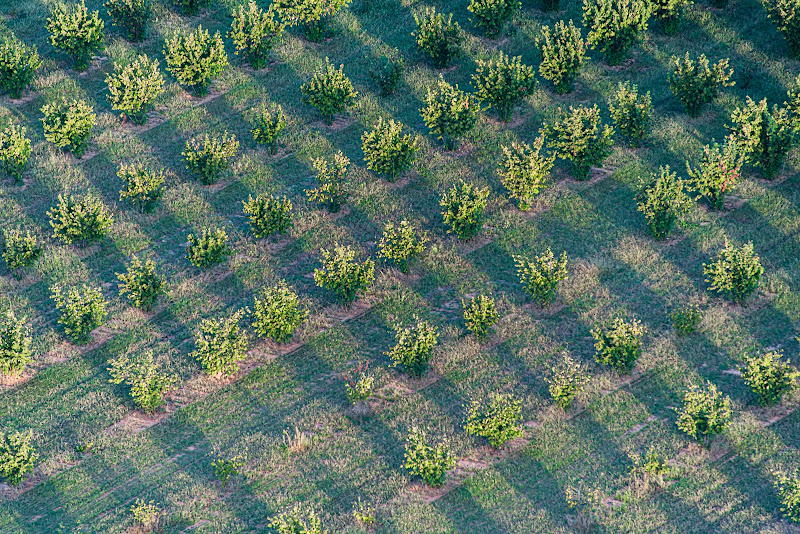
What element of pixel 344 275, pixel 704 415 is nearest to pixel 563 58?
pixel 344 275

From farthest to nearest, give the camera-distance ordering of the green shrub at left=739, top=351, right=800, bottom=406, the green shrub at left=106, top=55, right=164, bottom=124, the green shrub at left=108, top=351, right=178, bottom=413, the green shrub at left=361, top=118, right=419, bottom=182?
1. the green shrub at left=106, top=55, right=164, bottom=124
2. the green shrub at left=361, top=118, right=419, bottom=182
3. the green shrub at left=108, top=351, right=178, bottom=413
4. the green shrub at left=739, top=351, right=800, bottom=406

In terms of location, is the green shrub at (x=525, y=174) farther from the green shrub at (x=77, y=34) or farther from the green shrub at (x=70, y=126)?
the green shrub at (x=77, y=34)

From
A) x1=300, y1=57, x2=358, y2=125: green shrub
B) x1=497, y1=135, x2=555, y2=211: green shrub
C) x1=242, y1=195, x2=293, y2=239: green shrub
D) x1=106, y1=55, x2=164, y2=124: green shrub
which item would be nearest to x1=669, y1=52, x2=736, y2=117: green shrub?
x1=497, y1=135, x2=555, y2=211: green shrub

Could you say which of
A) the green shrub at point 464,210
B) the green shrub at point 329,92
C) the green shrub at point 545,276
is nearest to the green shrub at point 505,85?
the green shrub at point 329,92

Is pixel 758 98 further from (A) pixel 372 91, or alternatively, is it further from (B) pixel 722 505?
(B) pixel 722 505

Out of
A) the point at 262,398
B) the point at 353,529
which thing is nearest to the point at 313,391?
the point at 262,398

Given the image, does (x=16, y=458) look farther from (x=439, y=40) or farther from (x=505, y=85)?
(x=439, y=40)

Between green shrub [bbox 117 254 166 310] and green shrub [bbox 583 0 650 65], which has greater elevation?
green shrub [bbox 583 0 650 65]

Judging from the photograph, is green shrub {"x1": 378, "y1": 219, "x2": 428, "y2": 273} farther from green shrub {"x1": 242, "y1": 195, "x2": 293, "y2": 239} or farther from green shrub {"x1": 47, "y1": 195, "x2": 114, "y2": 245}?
green shrub {"x1": 47, "y1": 195, "x2": 114, "y2": 245}
